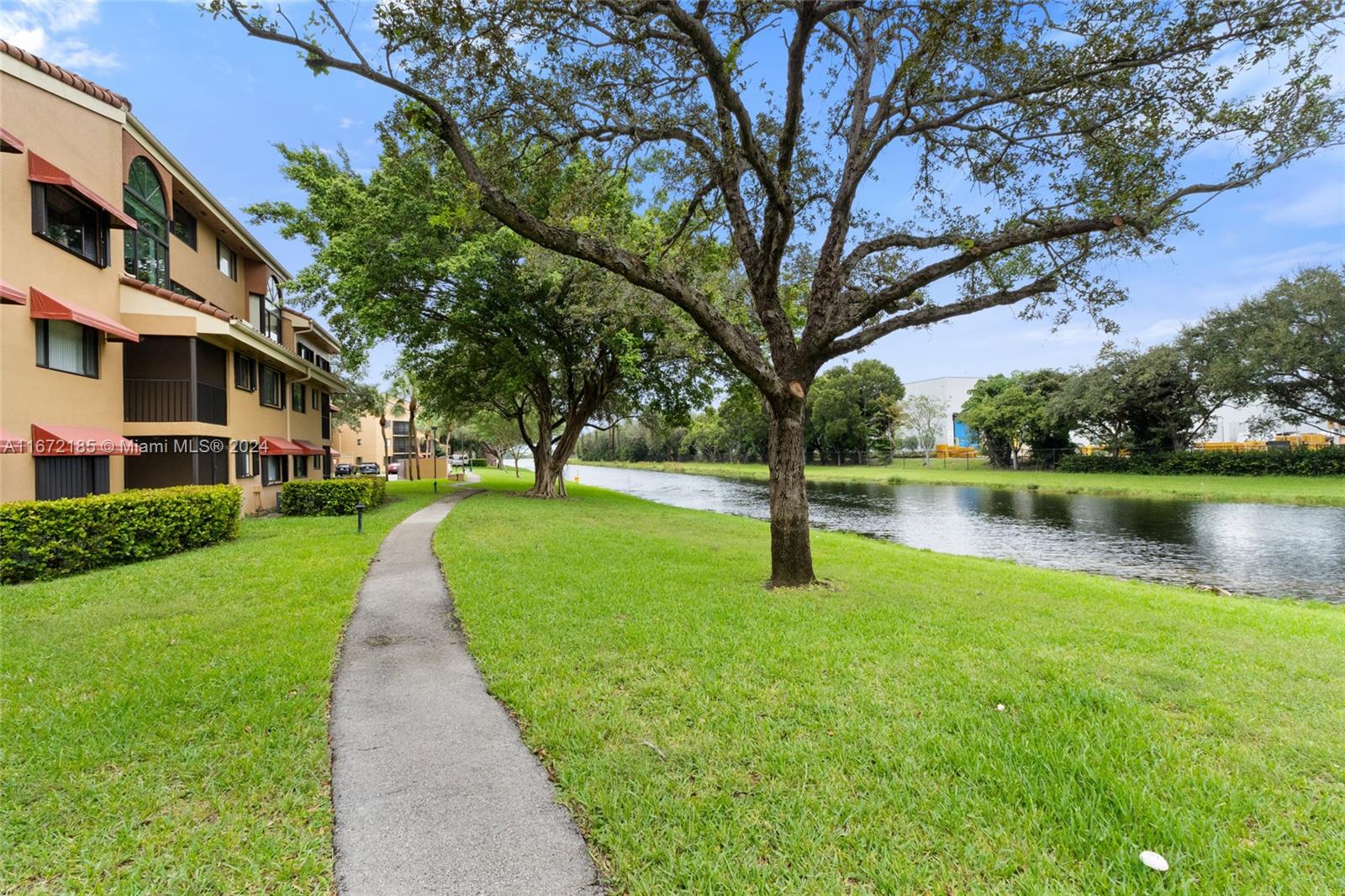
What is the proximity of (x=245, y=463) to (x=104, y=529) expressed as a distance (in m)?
8.07

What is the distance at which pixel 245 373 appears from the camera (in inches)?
619

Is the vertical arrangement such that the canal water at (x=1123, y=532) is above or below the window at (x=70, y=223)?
below

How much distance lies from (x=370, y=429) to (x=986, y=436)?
195 ft

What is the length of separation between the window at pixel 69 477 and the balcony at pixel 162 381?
186 cm

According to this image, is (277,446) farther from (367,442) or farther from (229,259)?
(367,442)

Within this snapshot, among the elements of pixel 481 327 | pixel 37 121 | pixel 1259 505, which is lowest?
pixel 1259 505

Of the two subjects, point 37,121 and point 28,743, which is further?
point 37,121

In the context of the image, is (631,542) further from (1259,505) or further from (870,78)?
(1259,505)

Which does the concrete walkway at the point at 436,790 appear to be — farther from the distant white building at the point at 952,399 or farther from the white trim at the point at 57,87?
the distant white building at the point at 952,399

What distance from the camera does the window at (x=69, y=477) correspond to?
936cm

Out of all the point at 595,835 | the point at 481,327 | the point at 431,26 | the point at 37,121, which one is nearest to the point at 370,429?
the point at 481,327

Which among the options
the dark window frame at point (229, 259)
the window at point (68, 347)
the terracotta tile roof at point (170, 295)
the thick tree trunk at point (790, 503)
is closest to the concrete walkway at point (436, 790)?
the thick tree trunk at point (790, 503)

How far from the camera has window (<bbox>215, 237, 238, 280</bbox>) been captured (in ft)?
54.1

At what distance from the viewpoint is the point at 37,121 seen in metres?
9.34
